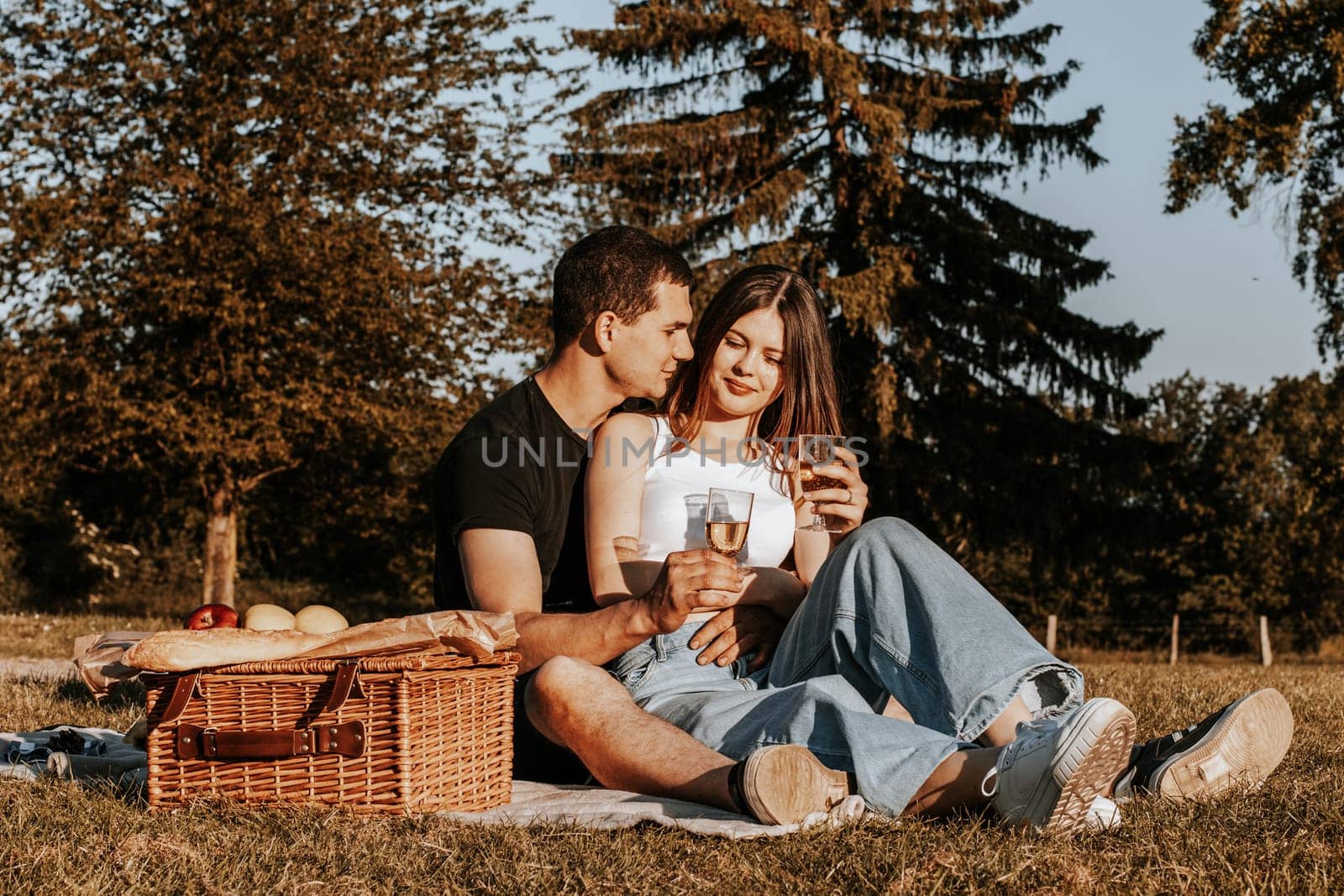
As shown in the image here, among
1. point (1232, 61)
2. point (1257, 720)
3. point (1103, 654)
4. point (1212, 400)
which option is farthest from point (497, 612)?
point (1212, 400)

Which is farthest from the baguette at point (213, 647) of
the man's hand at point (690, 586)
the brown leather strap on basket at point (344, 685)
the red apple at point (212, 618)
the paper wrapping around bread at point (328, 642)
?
the man's hand at point (690, 586)

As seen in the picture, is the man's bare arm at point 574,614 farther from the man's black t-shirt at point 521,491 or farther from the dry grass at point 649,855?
the dry grass at point 649,855

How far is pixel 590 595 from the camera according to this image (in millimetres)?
4152

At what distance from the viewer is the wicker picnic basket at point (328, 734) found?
3.27 m

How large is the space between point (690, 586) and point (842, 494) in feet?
2.55

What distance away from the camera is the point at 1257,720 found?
3.38 meters

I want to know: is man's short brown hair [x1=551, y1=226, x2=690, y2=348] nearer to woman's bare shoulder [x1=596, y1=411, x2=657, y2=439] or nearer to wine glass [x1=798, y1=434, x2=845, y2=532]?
woman's bare shoulder [x1=596, y1=411, x2=657, y2=439]

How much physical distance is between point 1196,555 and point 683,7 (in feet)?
83.0

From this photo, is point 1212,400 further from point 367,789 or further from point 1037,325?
point 367,789

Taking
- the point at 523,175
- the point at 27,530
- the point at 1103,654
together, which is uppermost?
the point at 523,175

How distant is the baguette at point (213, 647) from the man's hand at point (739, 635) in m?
1.12

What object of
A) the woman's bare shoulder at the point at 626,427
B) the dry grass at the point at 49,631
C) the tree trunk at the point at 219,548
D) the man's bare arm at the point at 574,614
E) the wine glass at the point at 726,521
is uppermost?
the woman's bare shoulder at the point at 626,427

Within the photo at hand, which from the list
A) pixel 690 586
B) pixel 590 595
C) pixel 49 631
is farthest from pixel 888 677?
pixel 49 631

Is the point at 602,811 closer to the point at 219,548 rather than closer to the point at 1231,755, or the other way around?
the point at 1231,755
